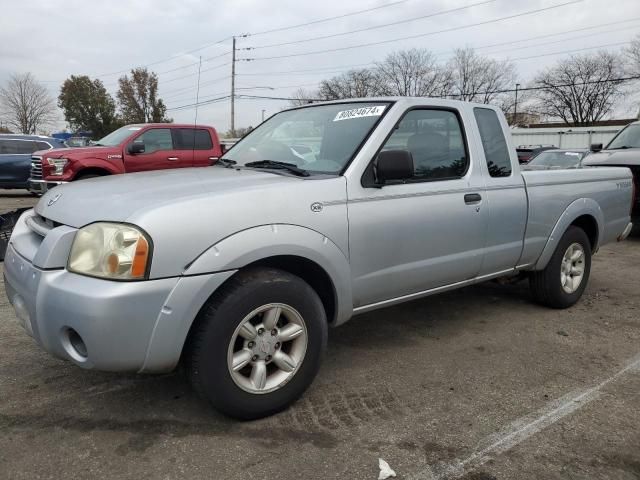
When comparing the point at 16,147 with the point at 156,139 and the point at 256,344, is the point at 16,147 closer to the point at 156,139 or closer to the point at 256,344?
the point at 156,139

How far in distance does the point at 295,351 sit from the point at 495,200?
2039 mm

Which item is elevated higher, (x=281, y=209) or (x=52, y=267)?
(x=281, y=209)

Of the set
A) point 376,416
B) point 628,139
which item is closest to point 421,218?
point 376,416

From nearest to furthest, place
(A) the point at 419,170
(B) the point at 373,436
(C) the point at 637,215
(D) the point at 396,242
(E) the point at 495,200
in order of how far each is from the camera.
→ (B) the point at 373,436 → (D) the point at 396,242 → (A) the point at 419,170 → (E) the point at 495,200 → (C) the point at 637,215

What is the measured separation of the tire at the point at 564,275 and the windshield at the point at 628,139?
17.2 ft

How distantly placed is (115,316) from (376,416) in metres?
1.50

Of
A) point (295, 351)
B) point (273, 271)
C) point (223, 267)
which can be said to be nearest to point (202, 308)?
point (223, 267)

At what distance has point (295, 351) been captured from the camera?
2865mm

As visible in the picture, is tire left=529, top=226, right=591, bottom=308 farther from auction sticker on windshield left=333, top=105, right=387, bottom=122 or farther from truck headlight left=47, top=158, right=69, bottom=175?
truck headlight left=47, top=158, right=69, bottom=175

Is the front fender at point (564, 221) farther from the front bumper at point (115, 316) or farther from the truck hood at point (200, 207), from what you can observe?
the front bumper at point (115, 316)

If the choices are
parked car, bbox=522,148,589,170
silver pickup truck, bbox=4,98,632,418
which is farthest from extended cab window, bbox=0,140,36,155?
parked car, bbox=522,148,589,170

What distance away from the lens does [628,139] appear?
930cm

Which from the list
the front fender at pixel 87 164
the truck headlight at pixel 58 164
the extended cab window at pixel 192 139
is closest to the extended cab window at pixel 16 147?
the truck headlight at pixel 58 164

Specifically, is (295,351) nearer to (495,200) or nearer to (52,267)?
(52,267)
